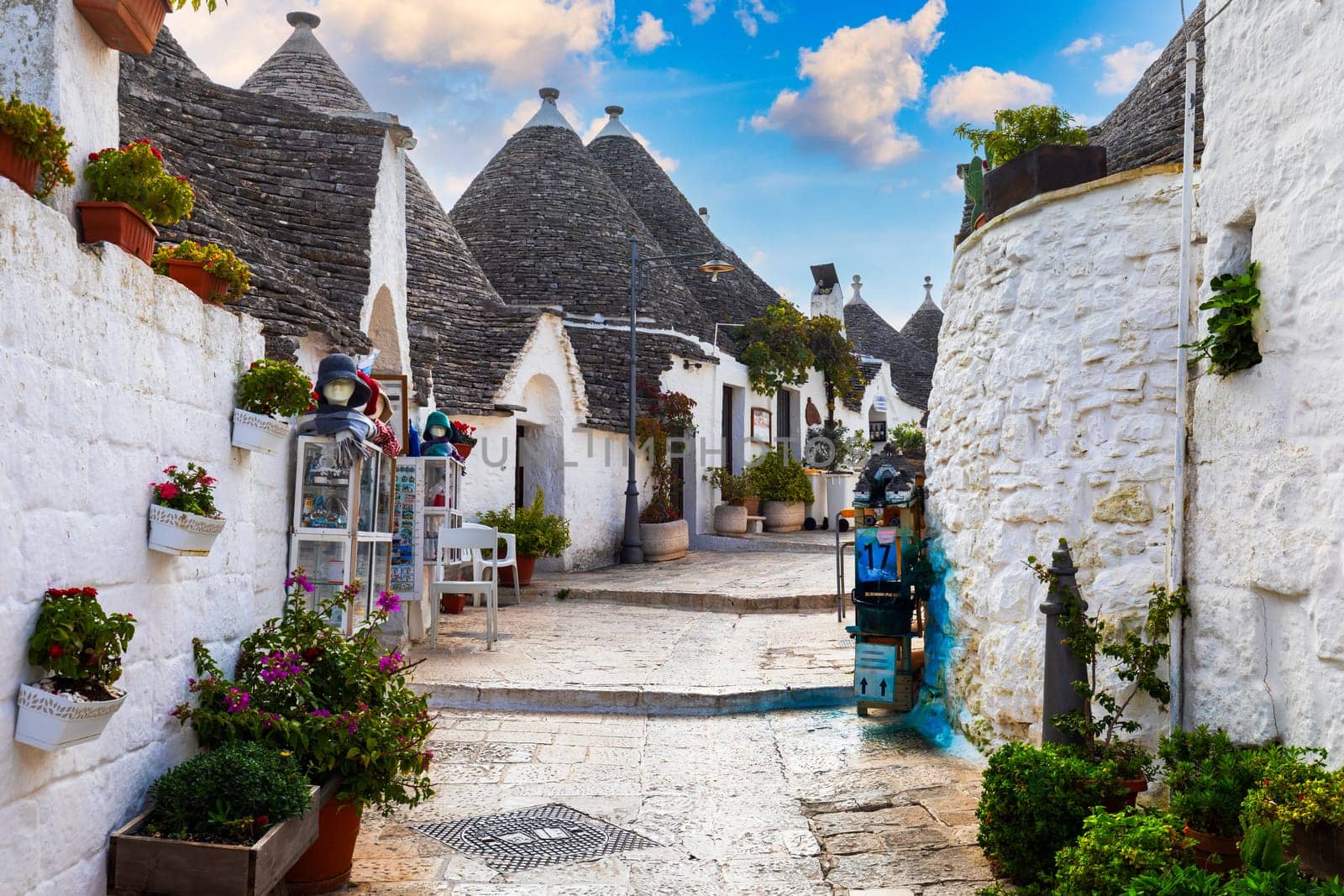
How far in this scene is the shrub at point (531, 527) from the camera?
482 inches

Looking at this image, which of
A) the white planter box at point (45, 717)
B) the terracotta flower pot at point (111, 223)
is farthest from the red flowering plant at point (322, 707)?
the terracotta flower pot at point (111, 223)

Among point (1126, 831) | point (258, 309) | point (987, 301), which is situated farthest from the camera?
point (258, 309)

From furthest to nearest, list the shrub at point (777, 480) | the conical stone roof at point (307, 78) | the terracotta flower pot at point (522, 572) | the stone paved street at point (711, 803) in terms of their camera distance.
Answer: the shrub at point (777, 480) < the conical stone roof at point (307, 78) < the terracotta flower pot at point (522, 572) < the stone paved street at point (711, 803)

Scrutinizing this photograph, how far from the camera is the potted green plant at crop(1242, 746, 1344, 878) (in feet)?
9.65

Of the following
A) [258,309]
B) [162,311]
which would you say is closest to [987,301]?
[162,311]

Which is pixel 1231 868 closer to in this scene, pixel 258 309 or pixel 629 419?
pixel 258 309

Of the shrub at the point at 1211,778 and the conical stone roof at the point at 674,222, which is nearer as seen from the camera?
the shrub at the point at 1211,778

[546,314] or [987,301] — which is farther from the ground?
[546,314]

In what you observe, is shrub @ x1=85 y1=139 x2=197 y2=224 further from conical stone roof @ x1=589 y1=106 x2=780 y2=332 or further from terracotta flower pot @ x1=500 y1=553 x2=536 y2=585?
conical stone roof @ x1=589 y1=106 x2=780 y2=332

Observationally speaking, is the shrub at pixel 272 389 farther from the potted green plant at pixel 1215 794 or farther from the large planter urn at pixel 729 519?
the large planter urn at pixel 729 519

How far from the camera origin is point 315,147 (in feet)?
31.5

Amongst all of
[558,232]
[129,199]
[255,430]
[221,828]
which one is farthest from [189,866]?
[558,232]

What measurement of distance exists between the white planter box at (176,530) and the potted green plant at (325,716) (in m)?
0.49

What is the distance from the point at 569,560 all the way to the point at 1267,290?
11454 millimetres
